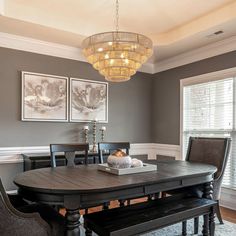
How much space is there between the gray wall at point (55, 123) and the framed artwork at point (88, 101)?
0.11 meters

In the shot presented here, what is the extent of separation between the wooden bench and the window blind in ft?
4.79

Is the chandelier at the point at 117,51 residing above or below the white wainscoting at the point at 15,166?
above

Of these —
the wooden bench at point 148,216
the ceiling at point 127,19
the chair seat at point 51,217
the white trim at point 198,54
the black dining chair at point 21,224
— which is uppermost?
the ceiling at point 127,19

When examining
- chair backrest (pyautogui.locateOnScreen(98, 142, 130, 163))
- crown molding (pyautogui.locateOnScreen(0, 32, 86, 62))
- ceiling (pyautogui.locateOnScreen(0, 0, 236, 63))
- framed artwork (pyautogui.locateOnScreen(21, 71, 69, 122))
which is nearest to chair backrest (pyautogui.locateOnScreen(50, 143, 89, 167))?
chair backrest (pyautogui.locateOnScreen(98, 142, 130, 163))

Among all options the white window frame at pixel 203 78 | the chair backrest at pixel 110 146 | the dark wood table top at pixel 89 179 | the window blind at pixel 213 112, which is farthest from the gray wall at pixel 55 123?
the dark wood table top at pixel 89 179

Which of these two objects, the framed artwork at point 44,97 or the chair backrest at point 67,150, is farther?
the framed artwork at point 44,97

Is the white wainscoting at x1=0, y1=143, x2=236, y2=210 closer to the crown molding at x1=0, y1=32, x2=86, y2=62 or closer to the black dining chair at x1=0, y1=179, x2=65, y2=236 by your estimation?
the crown molding at x1=0, y1=32, x2=86, y2=62

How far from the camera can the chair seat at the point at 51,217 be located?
1758 mm

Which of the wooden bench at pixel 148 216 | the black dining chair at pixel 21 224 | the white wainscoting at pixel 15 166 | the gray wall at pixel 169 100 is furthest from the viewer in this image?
the gray wall at pixel 169 100

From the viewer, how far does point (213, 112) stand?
395 cm

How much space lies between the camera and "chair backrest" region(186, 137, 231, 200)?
9.37 ft

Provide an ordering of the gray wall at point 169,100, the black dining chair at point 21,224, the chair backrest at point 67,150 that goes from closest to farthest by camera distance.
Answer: the black dining chair at point 21,224 → the chair backrest at point 67,150 → the gray wall at point 169,100

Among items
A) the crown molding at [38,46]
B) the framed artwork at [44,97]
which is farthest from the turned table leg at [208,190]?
the crown molding at [38,46]

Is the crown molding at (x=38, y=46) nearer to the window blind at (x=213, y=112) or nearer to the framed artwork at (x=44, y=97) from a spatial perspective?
the framed artwork at (x=44, y=97)
